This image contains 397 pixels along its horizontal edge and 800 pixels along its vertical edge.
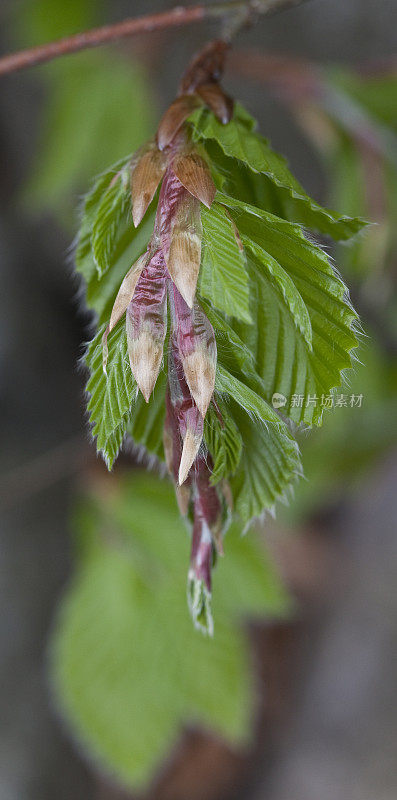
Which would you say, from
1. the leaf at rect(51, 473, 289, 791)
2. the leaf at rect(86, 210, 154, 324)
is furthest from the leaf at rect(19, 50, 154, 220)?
the leaf at rect(86, 210, 154, 324)

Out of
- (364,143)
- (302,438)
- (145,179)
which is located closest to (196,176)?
(145,179)

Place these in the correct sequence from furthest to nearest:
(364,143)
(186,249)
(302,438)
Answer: (302,438) → (364,143) → (186,249)

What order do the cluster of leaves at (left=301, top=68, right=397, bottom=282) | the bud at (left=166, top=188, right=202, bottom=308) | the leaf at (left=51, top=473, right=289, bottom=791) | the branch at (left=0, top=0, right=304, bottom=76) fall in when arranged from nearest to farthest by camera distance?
the bud at (left=166, top=188, right=202, bottom=308), the branch at (left=0, top=0, right=304, bottom=76), the cluster of leaves at (left=301, top=68, right=397, bottom=282), the leaf at (left=51, top=473, right=289, bottom=791)

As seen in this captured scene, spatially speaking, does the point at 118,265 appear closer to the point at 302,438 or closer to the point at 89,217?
the point at 89,217

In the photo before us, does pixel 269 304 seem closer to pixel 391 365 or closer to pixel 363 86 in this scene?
pixel 363 86

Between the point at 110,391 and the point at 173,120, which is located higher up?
the point at 173,120

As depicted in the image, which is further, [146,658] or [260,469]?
[146,658]

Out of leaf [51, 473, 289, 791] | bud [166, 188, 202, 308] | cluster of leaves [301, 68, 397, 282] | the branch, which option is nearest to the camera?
bud [166, 188, 202, 308]

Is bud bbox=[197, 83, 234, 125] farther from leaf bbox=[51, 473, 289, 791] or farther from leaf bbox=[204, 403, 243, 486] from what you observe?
leaf bbox=[51, 473, 289, 791]
